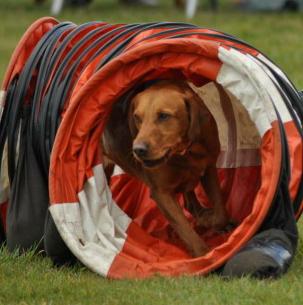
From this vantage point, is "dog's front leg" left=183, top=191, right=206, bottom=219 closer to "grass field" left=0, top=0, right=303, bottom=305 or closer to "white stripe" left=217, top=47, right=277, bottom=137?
"grass field" left=0, top=0, right=303, bottom=305

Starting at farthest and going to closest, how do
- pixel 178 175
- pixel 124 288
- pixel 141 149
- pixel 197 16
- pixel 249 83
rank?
pixel 197 16, pixel 178 175, pixel 141 149, pixel 249 83, pixel 124 288

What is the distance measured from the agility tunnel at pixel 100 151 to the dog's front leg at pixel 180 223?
79 millimetres

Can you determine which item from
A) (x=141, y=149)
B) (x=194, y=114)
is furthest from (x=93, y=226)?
(x=194, y=114)

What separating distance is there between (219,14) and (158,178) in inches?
498

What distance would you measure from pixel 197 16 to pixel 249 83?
1277 centimetres

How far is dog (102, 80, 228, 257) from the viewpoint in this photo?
17.6 feet

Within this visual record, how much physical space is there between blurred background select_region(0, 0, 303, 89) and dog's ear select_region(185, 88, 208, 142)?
7008 mm

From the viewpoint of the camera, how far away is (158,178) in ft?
18.5

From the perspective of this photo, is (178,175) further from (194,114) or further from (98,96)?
(98,96)

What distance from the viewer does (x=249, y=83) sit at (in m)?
5.09

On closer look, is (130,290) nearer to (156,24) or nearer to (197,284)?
(197,284)

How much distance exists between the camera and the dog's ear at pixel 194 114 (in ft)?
18.0

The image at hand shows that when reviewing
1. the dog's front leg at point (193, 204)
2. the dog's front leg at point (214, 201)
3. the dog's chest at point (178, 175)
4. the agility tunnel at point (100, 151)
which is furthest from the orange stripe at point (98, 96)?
the dog's front leg at point (193, 204)

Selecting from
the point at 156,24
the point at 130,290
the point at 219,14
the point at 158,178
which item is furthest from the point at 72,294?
the point at 219,14
